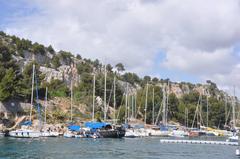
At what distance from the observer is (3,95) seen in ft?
297

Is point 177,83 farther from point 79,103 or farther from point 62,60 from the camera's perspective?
point 79,103

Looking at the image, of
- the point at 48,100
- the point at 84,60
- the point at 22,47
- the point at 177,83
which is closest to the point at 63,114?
the point at 48,100

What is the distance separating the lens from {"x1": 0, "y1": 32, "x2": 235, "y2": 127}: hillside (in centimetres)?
9600

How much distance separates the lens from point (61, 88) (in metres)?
118

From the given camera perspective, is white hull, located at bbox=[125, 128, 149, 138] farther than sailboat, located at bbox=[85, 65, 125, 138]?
Yes

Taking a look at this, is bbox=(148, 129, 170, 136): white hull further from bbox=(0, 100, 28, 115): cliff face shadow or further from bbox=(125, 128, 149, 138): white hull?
bbox=(0, 100, 28, 115): cliff face shadow

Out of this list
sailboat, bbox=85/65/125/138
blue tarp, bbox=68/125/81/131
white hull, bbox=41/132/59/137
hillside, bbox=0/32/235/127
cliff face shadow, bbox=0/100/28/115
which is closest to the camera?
white hull, bbox=41/132/59/137

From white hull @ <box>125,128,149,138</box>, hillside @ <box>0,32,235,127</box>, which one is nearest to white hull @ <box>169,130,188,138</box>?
white hull @ <box>125,128,149,138</box>

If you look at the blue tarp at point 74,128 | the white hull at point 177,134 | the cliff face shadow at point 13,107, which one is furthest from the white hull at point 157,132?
the cliff face shadow at point 13,107

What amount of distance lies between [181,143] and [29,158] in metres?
36.2

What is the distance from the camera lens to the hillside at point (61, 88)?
96.0m

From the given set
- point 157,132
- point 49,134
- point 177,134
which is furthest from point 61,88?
point 49,134

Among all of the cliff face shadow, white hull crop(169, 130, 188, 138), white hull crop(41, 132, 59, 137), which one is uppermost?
the cliff face shadow

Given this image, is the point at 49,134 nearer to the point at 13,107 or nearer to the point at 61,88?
the point at 13,107
